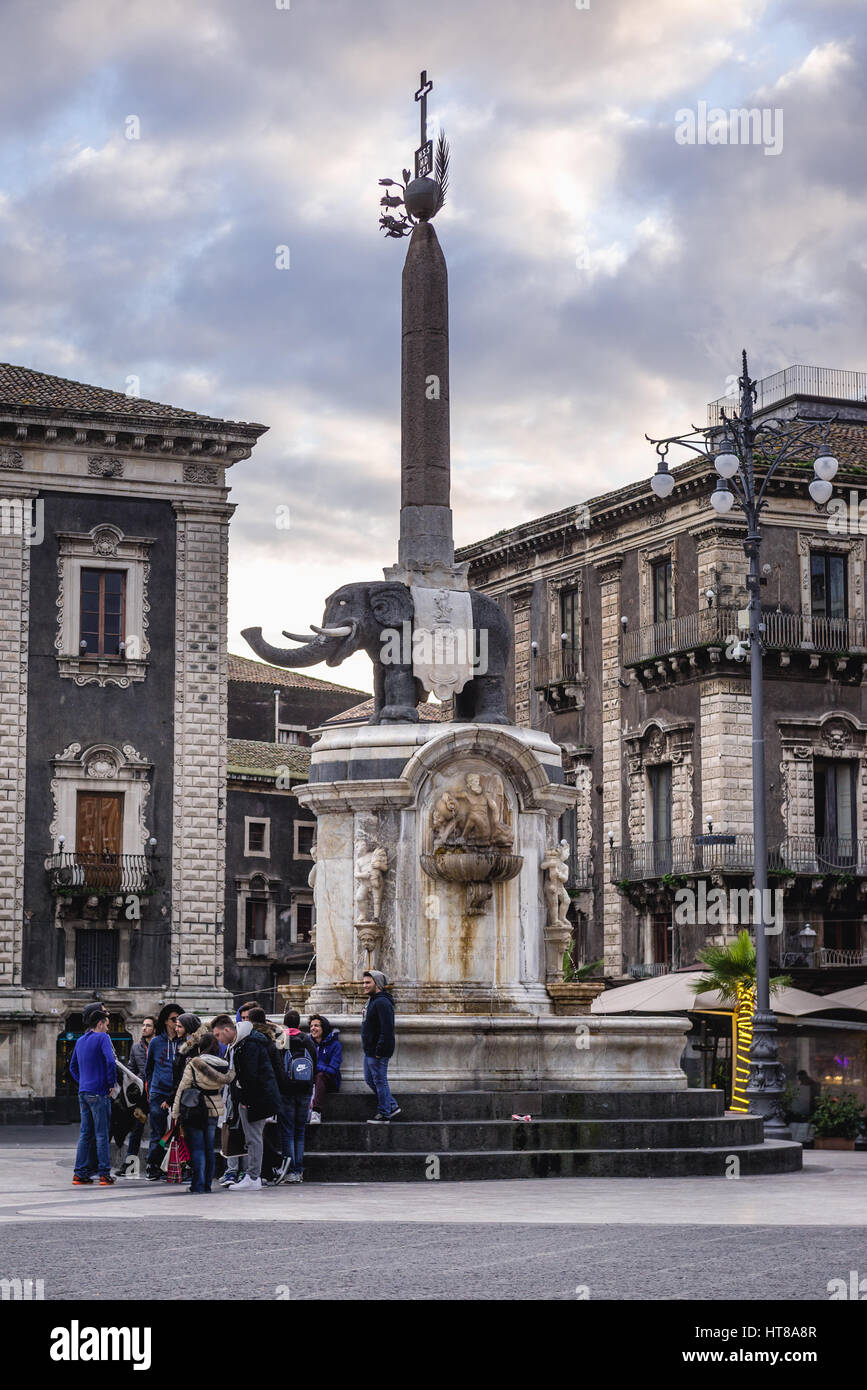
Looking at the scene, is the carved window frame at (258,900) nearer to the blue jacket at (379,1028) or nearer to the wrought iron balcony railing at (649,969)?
the wrought iron balcony railing at (649,969)

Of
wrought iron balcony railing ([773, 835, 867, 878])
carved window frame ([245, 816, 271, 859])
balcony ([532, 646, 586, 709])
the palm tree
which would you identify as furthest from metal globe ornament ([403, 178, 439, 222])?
carved window frame ([245, 816, 271, 859])

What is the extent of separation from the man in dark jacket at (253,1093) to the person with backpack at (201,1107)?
141 millimetres

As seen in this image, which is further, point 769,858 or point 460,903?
point 769,858

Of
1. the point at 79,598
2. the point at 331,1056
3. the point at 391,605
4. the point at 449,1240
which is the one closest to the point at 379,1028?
the point at 331,1056

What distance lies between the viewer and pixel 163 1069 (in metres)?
18.4

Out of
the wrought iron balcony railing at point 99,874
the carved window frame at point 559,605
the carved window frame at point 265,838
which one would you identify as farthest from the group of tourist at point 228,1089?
the carved window frame at point 265,838

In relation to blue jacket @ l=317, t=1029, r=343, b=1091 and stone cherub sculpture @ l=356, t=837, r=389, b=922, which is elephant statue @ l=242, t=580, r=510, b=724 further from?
blue jacket @ l=317, t=1029, r=343, b=1091

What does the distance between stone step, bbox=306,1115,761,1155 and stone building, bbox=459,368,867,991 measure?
25687 millimetres

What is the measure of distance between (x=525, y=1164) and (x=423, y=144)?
10998 mm

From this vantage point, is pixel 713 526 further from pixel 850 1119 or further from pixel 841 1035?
pixel 850 1119

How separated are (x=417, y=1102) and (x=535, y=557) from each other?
3678cm

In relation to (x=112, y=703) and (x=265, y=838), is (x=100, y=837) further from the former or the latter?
(x=265, y=838)

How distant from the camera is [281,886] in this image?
6072 centimetres
